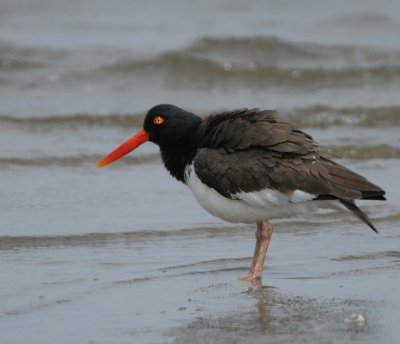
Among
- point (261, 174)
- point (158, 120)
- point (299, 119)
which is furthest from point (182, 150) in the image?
point (299, 119)

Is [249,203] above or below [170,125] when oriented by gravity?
below

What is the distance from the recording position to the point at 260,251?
22.6 ft

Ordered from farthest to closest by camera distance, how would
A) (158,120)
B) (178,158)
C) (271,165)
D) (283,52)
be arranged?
(283,52) < (158,120) < (178,158) < (271,165)

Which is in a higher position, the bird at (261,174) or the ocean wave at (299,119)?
the ocean wave at (299,119)

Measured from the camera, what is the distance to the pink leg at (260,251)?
6.66 metres

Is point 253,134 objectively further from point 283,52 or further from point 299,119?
point 283,52

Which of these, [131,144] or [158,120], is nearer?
[158,120]

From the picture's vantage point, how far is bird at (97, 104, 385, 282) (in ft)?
21.6

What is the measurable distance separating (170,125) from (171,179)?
247 cm

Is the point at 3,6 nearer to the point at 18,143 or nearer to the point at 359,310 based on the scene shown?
the point at 18,143

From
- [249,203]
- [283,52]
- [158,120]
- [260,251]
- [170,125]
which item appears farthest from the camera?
[283,52]

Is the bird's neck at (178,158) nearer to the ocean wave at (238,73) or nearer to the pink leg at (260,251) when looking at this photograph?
the pink leg at (260,251)

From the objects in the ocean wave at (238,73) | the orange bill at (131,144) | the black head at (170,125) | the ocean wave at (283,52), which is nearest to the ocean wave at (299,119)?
the ocean wave at (238,73)

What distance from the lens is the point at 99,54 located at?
16.0m
